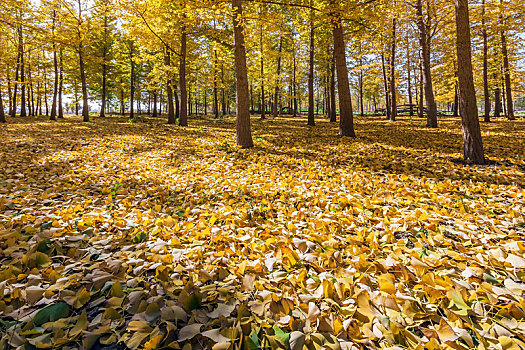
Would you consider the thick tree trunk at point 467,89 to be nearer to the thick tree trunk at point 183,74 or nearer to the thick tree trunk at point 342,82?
the thick tree trunk at point 342,82

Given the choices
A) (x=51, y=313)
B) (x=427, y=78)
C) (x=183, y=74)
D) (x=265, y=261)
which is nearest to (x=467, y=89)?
(x=265, y=261)

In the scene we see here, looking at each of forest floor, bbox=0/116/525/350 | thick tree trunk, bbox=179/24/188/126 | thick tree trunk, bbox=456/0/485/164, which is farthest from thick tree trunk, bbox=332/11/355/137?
thick tree trunk, bbox=179/24/188/126

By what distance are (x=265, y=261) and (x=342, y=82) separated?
8398 millimetres

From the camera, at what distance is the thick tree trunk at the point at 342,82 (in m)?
8.52

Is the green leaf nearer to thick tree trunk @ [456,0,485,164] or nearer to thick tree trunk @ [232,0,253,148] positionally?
thick tree trunk @ [232,0,253,148]

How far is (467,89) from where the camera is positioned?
16.6ft

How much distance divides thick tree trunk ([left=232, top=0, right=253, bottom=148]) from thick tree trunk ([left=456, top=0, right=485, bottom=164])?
5091 mm

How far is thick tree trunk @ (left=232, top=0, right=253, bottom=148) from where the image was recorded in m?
6.79

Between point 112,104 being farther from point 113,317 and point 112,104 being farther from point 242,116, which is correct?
point 113,317

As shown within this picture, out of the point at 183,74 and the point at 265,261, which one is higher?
the point at 183,74

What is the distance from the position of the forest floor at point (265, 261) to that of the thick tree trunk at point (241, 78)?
3.29m

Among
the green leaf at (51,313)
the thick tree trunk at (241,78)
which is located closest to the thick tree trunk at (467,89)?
the thick tree trunk at (241,78)

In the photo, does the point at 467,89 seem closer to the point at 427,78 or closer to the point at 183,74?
the point at 427,78

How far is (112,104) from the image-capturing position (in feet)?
155
